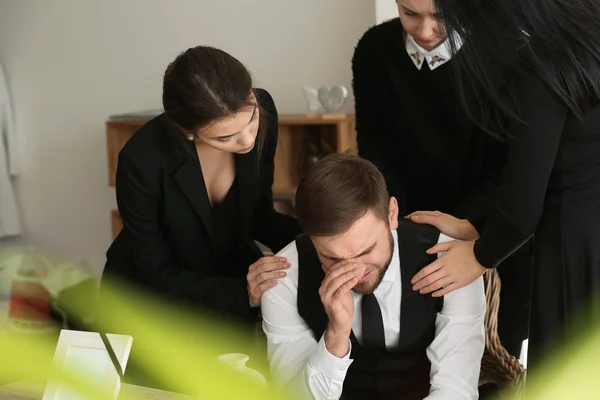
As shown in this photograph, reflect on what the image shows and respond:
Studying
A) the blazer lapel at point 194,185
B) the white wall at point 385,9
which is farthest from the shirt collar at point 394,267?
the white wall at point 385,9

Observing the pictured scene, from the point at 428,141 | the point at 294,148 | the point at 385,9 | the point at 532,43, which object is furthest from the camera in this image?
the point at 294,148

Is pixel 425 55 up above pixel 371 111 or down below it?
above

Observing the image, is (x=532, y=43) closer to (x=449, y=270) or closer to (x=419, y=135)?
(x=449, y=270)

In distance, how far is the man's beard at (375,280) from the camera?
1.53 m

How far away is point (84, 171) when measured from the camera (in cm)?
408

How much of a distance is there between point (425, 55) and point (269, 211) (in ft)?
1.81

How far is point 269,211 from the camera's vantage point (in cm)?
202

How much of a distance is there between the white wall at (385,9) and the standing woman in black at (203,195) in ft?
3.35

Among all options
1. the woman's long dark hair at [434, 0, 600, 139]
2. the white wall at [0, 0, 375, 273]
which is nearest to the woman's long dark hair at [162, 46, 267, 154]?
Result: the woman's long dark hair at [434, 0, 600, 139]

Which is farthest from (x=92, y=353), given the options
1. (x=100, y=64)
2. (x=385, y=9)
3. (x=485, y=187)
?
(x=100, y=64)

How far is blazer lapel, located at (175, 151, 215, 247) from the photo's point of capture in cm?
185

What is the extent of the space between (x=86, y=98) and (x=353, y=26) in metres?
1.55

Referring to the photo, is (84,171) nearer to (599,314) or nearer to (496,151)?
(496,151)

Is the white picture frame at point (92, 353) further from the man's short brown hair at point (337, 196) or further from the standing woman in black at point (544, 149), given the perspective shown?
the standing woman in black at point (544, 149)
